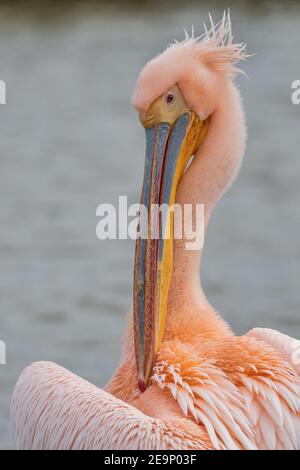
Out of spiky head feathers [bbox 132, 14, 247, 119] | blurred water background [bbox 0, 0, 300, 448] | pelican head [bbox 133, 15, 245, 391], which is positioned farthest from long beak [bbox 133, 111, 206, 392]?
blurred water background [bbox 0, 0, 300, 448]

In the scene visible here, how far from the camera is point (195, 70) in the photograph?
5.34m

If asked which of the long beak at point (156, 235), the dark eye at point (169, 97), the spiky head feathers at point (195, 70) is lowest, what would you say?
the long beak at point (156, 235)

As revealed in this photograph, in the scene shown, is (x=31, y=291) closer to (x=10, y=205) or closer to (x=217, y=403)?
(x=10, y=205)

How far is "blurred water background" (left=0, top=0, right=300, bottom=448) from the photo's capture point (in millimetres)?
10352


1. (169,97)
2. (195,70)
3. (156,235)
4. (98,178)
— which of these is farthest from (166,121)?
(98,178)

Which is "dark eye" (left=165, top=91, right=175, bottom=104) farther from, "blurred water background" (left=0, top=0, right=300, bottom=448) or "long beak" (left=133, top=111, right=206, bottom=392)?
"blurred water background" (left=0, top=0, right=300, bottom=448)

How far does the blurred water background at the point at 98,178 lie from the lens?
10.4 meters

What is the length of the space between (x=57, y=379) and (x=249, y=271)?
666cm

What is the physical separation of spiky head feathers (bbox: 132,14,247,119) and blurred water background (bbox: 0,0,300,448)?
232 centimetres

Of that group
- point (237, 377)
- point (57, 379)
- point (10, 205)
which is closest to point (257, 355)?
point (237, 377)

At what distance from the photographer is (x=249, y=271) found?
11648 mm

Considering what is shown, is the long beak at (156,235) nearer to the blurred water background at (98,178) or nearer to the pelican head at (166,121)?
the pelican head at (166,121)

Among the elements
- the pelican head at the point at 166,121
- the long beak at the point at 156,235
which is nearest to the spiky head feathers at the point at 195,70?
the pelican head at the point at 166,121

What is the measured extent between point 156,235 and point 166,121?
45cm
